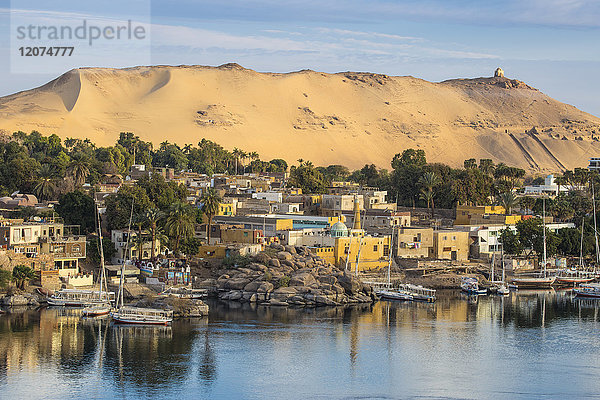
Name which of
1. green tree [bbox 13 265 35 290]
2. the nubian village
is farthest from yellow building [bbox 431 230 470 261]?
green tree [bbox 13 265 35 290]

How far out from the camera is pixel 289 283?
4566 cm

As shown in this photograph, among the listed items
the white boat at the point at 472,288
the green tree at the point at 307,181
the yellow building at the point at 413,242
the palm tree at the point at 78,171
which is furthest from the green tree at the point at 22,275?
the green tree at the point at 307,181

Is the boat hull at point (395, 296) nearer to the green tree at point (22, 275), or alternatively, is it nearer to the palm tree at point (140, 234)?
the palm tree at point (140, 234)

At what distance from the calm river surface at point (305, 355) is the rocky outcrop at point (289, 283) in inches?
49.6

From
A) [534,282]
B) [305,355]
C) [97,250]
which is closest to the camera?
[305,355]

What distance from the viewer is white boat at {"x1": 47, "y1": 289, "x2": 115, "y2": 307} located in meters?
41.5

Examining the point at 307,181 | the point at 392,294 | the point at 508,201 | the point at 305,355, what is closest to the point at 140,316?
the point at 305,355

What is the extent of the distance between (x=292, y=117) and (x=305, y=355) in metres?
131

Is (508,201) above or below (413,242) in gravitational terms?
above

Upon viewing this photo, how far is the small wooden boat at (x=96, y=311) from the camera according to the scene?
131 feet

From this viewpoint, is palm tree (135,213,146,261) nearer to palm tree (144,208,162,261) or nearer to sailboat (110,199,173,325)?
palm tree (144,208,162,261)

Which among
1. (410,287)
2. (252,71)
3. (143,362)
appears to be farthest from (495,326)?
(252,71)

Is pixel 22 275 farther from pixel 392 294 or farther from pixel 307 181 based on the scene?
pixel 307 181

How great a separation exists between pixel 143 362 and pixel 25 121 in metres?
111
